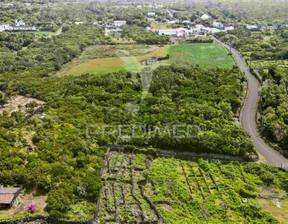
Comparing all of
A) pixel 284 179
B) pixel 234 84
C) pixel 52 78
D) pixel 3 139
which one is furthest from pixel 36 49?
pixel 284 179

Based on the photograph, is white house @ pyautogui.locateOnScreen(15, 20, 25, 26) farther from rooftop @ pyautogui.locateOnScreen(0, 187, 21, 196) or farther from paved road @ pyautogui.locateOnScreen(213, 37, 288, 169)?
rooftop @ pyautogui.locateOnScreen(0, 187, 21, 196)

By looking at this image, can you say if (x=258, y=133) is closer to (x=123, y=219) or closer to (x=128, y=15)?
(x=123, y=219)

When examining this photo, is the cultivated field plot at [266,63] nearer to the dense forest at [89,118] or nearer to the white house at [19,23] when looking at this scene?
the dense forest at [89,118]

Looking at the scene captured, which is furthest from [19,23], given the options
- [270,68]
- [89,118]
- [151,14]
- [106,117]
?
[270,68]

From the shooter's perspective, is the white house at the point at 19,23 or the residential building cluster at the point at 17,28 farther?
the white house at the point at 19,23

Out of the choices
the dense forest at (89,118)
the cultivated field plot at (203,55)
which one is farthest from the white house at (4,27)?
the cultivated field plot at (203,55)

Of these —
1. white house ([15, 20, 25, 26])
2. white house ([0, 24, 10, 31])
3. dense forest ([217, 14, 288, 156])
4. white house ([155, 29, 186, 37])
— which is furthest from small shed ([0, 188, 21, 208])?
white house ([15, 20, 25, 26])
